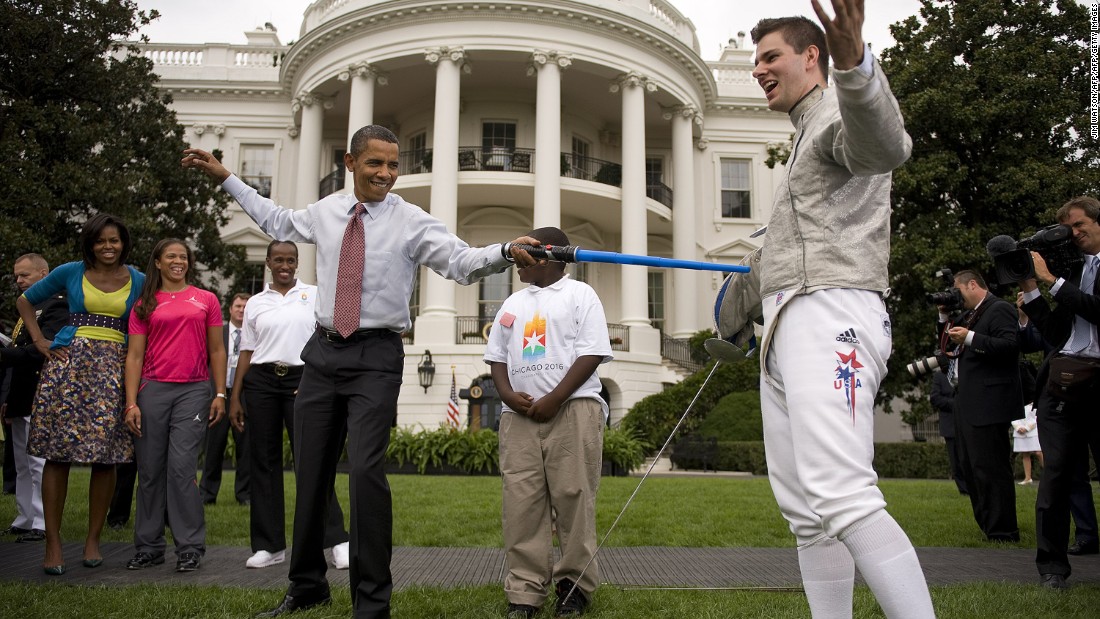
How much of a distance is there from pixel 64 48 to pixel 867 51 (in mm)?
21324

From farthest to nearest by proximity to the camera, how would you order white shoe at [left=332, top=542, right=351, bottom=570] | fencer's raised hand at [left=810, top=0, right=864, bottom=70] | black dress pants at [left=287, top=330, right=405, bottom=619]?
white shoe at [left=332, top=542, right=351, bottom=570] < black dress pants at [left=287, top=330, right=405, bottom=619] < fencer's raised hand at [left=810, top=0, right=864, bottom=70]

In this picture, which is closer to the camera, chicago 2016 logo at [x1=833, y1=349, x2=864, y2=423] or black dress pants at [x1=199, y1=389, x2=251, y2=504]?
chicago 2016 logo at [x1=833, y1=349, x2=864, y2=423]

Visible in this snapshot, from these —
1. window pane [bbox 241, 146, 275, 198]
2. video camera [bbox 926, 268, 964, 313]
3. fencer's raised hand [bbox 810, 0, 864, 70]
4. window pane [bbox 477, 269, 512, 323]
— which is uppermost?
window pane [bbox 241, 146, 275, 198]

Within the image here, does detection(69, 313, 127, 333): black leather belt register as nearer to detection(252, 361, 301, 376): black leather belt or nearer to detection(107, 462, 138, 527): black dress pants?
detection(252, 361, 301, 376): black leather belt

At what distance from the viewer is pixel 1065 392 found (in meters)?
5.10

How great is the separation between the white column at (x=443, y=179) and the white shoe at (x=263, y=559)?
1949cm

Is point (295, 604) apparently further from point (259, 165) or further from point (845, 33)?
point (259, 165)

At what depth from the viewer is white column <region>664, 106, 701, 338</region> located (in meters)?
29.5

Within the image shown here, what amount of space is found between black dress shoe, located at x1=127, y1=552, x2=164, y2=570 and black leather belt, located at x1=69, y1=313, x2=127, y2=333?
1.52 m

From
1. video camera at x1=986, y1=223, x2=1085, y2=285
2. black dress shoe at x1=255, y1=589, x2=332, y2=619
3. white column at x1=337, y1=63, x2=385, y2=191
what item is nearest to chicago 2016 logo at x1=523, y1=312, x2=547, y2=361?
black dress shoe at x1=255, y1=589, x2=332, y2=619

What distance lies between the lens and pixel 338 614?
160 inches

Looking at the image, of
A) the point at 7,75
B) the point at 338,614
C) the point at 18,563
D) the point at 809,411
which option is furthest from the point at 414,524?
the point at 7,75

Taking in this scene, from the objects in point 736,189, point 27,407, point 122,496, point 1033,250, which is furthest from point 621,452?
point 736,189

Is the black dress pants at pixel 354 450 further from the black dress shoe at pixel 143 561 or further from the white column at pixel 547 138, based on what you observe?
the white column at pixel 547 138
